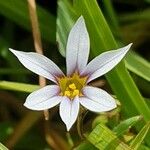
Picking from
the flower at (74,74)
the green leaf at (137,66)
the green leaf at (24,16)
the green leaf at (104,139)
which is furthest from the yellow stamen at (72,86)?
the green leaf at (24,16)

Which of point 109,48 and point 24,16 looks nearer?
point 109,48

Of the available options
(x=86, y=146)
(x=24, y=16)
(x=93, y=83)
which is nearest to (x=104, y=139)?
(x=86, y=146)

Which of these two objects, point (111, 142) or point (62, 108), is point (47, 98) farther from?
point (111, 142)

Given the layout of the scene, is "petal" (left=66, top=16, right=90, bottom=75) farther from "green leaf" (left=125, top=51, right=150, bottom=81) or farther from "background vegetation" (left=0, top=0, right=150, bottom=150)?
"green leaf" (left=125, top=51, right=150, bottom=81)

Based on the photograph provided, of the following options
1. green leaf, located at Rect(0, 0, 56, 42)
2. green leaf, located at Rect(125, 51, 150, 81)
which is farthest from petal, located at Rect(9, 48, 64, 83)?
green leaf, located at Rect(0, 0, 56, 42)

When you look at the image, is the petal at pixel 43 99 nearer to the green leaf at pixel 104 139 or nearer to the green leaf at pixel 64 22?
the green leaf at pixel 104 139

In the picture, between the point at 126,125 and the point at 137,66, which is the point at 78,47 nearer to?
the point at 126,125

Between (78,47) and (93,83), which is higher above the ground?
(78,47)

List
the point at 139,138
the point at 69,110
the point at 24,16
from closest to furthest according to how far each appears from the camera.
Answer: the point at 69,110 → the point at 139,138 → the point at 24,16

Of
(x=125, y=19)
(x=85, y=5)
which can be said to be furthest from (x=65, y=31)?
(x=125, y=19)
